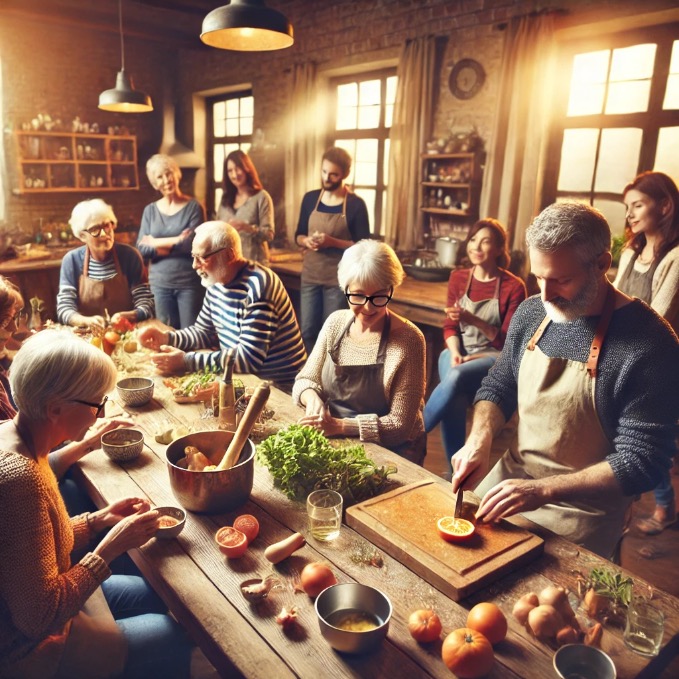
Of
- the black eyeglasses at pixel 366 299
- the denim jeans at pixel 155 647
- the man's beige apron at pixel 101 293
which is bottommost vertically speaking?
the denim jeans at pixel 155 647

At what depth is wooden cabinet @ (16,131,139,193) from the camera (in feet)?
28.5

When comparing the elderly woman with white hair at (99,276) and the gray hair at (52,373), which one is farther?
the elderly woman with white hair at (99,276)

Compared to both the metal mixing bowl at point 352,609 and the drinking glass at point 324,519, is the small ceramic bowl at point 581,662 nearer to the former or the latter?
the metal mixing bowl at point 352,609

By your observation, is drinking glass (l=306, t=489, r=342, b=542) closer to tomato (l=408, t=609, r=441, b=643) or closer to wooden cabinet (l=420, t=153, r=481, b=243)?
tomato (l=408, t=609, r=441, b=643)

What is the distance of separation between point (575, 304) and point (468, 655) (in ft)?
4.05

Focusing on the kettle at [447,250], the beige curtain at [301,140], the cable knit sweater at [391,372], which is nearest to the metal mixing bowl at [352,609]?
the cable knit sweater at [391,372]

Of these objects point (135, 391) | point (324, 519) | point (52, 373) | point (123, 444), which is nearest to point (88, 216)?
point (135, 391)

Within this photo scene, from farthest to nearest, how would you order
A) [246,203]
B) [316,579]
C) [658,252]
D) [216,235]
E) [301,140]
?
1. [301,140]
2. [246,203]
3. [658,252]
4. [216,235]
5. [316,579]

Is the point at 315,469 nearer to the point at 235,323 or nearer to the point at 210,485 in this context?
the point at 210,485

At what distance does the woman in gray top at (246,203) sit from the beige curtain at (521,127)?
2210mm

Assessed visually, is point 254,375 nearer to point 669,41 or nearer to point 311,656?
point 311,656

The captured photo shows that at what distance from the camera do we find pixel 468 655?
126cm

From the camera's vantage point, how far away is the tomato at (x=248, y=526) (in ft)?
5.69

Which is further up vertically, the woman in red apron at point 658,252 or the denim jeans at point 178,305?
the woman in red apron at point 658,252
